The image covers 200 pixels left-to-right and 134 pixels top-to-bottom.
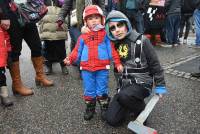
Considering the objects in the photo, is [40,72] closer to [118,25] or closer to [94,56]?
[94,56]

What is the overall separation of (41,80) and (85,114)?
4.53ft

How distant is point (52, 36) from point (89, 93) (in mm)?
1728

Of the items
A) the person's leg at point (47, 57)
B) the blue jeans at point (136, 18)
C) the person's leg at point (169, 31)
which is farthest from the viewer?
the person's leg at point (169, 31)

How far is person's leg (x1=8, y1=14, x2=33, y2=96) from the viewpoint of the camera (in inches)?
175

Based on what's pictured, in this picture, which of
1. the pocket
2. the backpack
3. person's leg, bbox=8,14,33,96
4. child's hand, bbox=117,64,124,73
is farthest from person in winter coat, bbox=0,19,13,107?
the backpack

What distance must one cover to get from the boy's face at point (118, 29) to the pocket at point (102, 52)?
0.20 m

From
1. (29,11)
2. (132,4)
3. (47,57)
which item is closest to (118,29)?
(29,11)

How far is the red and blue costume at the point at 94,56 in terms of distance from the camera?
12.5 feet

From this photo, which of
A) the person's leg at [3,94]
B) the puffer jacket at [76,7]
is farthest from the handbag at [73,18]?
the person's leg at [3,94]

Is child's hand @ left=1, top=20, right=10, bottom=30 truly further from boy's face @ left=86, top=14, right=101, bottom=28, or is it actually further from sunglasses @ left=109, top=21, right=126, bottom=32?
sunglasses @ left=109, top=21, right=126, bottom=32

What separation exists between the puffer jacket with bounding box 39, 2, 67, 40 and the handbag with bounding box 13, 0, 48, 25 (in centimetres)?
68

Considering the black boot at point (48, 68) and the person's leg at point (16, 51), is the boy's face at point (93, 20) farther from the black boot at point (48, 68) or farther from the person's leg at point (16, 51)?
the black boot at point (48, 68)

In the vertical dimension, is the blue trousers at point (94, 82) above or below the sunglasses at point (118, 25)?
below

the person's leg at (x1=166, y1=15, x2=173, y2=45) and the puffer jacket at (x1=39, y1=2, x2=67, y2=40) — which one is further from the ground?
the puffer jacket at (x1=39, y1=2, x2=67, y2=40)
